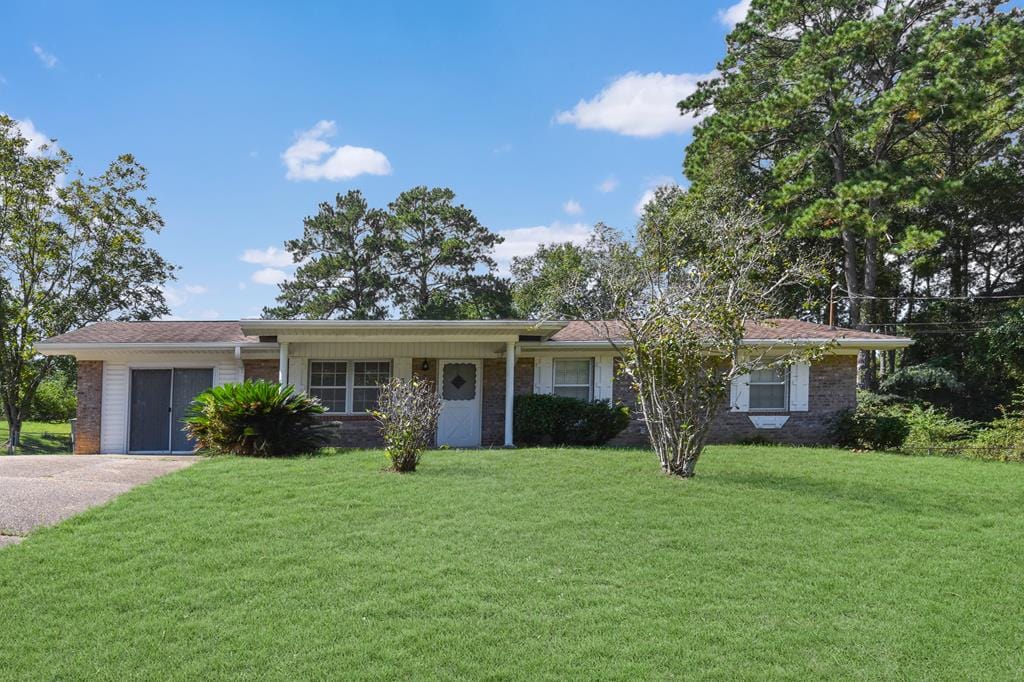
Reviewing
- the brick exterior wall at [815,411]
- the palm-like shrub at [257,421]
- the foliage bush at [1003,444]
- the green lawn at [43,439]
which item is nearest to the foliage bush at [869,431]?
the brick exterior wall at [815,411]

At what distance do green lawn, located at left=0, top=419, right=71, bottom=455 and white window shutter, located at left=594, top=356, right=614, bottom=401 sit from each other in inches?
648

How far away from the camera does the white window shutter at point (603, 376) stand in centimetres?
1592

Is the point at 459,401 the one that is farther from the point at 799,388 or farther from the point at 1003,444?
the point at 1003,444

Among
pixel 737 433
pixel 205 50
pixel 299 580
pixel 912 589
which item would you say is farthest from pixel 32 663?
pixel 737 433

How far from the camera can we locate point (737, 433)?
16.0 metres

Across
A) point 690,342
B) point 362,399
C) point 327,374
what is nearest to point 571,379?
point 362,399

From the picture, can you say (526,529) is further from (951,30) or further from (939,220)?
(939,220)

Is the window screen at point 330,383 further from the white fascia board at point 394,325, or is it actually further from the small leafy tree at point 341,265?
the small leafy tree at point 341,265

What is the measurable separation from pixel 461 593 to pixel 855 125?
24.1m

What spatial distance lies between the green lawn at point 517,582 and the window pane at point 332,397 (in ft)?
22.6

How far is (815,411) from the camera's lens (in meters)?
16.2

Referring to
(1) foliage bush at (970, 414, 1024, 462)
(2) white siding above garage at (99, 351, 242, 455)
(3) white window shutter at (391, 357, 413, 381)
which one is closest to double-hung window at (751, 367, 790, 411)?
(1) foliage bush at (970, 414, 1024, 462)

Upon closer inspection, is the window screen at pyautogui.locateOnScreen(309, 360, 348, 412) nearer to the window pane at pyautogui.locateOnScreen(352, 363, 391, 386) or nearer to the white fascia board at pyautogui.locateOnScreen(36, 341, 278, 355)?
the window pane at pyautogui.locateOnScreen(352, 363, 391, 386)

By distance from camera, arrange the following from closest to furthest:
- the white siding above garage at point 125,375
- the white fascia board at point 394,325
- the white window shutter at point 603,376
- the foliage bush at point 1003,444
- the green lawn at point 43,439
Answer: the white fascia board at point 394,325 → the foliage bush at point 1003,444 → the white siding above garage at point 125,375 → the white window shutter at point 603,376 → the green lawn at point 43,439
